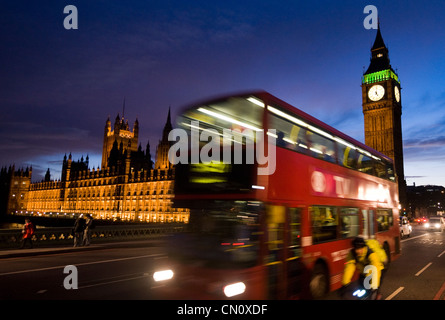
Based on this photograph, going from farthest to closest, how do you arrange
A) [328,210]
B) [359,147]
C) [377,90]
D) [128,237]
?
[377,90] → [128,237] → [359,147] → [328,210]

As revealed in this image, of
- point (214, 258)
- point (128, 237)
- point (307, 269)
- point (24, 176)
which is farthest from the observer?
point (24, 176)

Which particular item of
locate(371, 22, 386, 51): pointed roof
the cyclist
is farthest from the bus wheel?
locate(371, 22, 386, 51): pointed roof

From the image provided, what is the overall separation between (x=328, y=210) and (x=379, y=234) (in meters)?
4.19

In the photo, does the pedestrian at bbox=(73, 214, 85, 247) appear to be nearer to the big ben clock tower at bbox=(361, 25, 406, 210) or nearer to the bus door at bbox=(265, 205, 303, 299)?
the bus door at bbox=(265, 205, 303, 299)

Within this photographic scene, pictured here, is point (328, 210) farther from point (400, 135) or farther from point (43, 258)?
point (400, 135)

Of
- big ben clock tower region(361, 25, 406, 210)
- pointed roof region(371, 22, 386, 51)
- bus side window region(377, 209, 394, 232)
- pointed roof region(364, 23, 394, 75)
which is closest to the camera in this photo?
bus side window region(377, 209, 394, 232)

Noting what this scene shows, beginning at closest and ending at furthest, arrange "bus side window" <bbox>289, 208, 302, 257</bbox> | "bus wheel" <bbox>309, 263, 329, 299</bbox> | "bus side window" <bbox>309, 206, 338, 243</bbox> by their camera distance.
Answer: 1. "bus side window" <bbox>289, 208, 302, 257</bbox>
2. "bus wheel" <bbox>309, 263, 329, 299</bbox>
3. "bus side window" <bbox>309, 206, 338, 243</bbox>

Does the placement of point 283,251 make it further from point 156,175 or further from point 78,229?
point 156,175

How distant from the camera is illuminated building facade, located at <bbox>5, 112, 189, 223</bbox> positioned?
257 feet

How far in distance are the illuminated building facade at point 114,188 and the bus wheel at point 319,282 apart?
59.6 m

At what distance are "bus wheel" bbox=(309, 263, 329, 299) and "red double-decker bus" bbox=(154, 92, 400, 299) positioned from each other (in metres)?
0.02

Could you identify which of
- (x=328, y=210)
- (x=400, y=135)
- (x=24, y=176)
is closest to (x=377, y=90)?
(x=400, y=135)

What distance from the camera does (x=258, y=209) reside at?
593 centimetres
